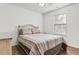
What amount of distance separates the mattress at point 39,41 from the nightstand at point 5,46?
159 millimetres

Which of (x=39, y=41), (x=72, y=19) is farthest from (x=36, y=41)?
(x=72, y=19)

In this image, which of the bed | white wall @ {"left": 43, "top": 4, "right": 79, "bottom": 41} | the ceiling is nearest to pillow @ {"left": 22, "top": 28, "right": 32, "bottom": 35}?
the bed

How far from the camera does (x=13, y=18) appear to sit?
1.29 meters

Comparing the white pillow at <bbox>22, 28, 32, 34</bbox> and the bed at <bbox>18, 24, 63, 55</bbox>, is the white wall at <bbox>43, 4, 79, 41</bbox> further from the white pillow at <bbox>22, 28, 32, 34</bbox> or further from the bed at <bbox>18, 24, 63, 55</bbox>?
the white pillow at <bbox>22, 28, 32, 34</bbox>

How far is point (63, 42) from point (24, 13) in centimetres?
66

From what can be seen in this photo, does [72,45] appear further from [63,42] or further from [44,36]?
[44,36]

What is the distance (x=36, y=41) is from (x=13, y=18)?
43 centimetres

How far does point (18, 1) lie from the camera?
1.32 m

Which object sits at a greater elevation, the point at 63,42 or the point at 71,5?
the point at 71,5

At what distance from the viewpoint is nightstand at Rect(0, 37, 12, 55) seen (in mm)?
1308

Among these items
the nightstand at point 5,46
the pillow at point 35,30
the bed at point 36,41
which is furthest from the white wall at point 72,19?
the nightstand at point 5,46

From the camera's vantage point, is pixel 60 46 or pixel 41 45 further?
pixel 60 46
